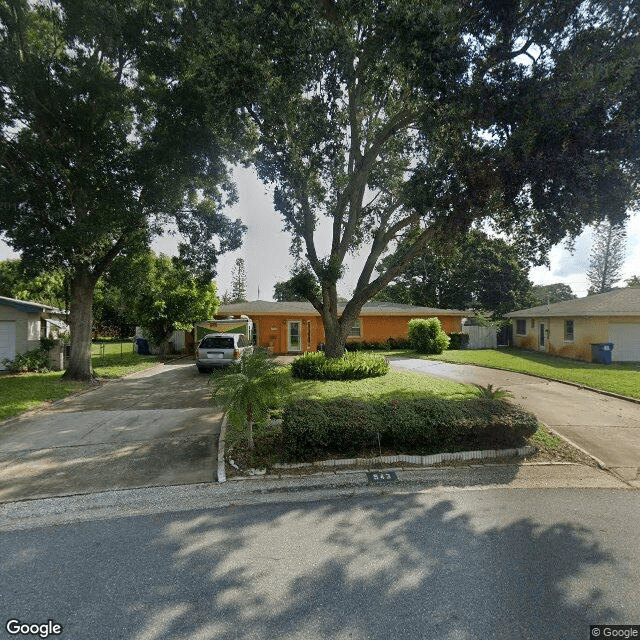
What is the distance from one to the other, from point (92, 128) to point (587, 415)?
51.3 feet

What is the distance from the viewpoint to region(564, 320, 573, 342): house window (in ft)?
69.6

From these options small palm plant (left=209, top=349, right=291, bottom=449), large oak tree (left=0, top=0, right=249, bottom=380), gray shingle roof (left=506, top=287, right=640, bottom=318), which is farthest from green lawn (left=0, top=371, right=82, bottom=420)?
gray shingle roof (left=506, top=287, right=640, bottom=318)

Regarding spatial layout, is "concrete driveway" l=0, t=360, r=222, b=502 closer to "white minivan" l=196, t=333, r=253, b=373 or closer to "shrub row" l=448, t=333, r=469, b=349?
"white minivan" l=196, t=333, r=253, b=373

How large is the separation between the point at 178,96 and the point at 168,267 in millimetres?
9491

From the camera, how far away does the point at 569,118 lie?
6.74 m

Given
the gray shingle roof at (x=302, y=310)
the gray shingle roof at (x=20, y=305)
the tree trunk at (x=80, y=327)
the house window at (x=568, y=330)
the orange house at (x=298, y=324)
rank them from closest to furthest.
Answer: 1. the tree trunk at (x=80, y=327)
2. the gray shingle roof at (x=20, y=305)
3. the house window at (x=568, y=330)
4. the gray shingle roof at (x=302, y=310)
5. the orange house at (x=298, y=324)

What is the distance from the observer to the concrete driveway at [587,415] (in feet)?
20.8

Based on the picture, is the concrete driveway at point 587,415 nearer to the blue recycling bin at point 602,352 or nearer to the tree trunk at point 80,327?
the blue recycling bin at point 602,352

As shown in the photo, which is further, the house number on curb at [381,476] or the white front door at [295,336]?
the white front door at [295,336]

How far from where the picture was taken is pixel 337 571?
3393mm

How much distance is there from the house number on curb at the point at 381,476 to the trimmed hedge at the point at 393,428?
0.54 meters

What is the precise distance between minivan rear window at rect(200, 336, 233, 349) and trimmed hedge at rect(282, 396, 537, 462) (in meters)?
9.60

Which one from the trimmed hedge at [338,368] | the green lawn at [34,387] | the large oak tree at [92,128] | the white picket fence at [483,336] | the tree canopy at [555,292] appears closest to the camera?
the green lawn at [34,387]

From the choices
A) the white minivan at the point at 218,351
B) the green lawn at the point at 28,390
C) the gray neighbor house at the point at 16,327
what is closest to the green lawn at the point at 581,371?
the white minivan at the point at 218,351
